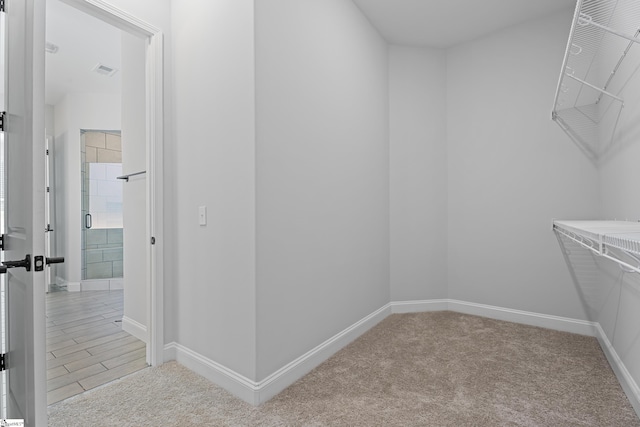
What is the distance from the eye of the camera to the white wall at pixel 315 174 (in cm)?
189

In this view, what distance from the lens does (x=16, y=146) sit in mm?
1403

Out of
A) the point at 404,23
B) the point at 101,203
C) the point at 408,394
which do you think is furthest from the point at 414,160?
the point at 101,203

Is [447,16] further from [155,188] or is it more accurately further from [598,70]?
[155,188]

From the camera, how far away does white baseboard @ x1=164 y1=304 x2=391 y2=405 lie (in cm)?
183

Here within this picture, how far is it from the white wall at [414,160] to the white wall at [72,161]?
3990 mm

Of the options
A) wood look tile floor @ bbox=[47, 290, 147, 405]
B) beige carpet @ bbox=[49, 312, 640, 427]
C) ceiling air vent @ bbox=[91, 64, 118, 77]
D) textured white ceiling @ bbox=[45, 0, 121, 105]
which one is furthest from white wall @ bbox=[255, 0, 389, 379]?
ceiling air vent @ bbox=[91, 64, 118, 77]

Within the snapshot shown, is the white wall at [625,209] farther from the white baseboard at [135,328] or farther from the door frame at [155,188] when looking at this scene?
the white baseboard at [135,328]

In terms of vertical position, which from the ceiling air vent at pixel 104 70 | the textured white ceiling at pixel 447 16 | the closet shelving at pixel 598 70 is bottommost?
the closet shelving at pixel 598 70

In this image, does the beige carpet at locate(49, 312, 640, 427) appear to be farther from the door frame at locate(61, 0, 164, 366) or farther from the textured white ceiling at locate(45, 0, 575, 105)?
the textured white ceiling at locate(45, 0, 575, 105)

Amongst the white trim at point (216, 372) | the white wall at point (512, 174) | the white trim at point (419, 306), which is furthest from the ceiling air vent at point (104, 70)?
the white trim at point (419, 306)

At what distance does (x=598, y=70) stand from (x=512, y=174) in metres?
0.92

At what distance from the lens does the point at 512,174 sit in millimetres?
3010

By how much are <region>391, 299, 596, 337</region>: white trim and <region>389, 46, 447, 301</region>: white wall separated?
→ 8 centimetres

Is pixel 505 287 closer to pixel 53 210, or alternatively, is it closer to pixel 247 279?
pixel 247 279
